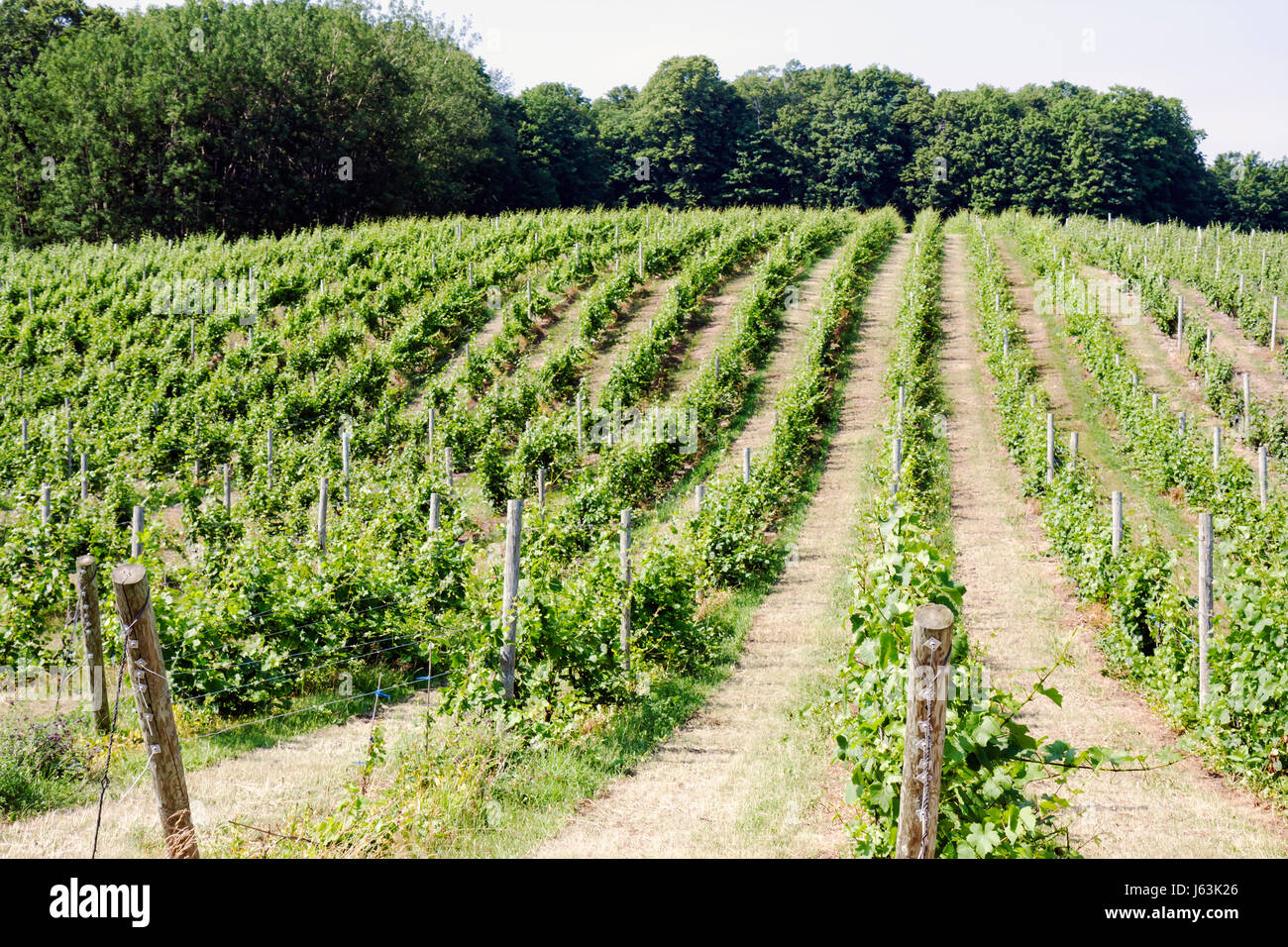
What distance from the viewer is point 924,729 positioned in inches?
148

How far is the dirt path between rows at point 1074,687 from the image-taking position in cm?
560

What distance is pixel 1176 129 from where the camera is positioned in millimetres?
66125

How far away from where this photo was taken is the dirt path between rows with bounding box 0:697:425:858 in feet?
16.8

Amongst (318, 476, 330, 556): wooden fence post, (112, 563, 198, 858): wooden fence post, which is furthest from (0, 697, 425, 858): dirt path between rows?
(318, 476, 330, 556): wooden fence post

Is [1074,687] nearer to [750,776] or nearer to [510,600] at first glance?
[750,776]

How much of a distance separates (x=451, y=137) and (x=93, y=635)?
48.5m

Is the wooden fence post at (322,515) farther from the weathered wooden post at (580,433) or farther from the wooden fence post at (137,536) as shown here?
the weathered wooden post at (580,433)

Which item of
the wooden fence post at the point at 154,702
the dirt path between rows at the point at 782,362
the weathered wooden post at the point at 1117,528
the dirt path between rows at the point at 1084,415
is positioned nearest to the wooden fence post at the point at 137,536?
the wooden fence post at the point at 154,702

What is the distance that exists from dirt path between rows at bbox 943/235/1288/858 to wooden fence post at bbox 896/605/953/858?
1.14 metres

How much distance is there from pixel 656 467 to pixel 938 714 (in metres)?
14.1

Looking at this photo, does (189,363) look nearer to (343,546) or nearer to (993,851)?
(343,546)

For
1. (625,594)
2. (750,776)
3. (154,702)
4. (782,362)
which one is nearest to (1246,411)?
(782,362)

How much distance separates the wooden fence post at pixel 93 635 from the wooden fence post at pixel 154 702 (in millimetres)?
2591
